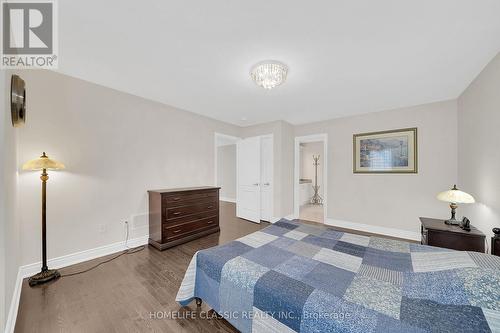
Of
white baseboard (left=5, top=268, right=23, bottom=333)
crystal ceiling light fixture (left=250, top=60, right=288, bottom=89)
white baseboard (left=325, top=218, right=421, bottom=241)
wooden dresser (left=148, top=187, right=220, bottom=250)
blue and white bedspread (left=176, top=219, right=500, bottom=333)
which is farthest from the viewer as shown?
white baseboard (left=325, top=218, right=421, bottom=241)

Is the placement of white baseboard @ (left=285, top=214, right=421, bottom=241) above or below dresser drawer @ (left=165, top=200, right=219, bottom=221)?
below

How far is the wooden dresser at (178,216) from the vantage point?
115 inches

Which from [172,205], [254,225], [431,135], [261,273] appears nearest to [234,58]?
[261,273]

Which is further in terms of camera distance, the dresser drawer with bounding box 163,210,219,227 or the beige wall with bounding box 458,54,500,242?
the dresser drawer with bounding box 163,210,219,227

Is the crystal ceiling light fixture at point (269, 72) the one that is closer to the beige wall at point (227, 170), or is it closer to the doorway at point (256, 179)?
the doorway at point (256, 179)

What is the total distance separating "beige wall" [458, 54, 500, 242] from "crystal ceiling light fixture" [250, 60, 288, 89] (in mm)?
2208

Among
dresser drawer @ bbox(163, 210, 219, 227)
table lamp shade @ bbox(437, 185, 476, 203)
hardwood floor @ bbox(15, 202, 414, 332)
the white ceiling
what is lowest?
hardwood floor @ bbox(15, 202, 414, 332)

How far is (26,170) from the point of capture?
2146mm

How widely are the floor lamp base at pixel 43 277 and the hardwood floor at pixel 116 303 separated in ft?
0.21

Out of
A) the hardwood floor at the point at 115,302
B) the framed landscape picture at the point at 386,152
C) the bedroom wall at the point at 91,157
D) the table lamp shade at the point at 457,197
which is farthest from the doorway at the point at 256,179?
the table lamp shade at the point at 457,197

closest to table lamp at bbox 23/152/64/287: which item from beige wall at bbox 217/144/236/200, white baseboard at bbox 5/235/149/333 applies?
white baseboard at bbox 5/235/149/333

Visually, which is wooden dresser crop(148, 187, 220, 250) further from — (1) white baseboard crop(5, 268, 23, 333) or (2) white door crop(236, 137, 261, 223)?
(1) white baseboard crop(5, 268, 23, 333)

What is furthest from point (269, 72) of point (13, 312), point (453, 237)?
point (13, 312)

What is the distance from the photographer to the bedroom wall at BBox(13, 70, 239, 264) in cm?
222
